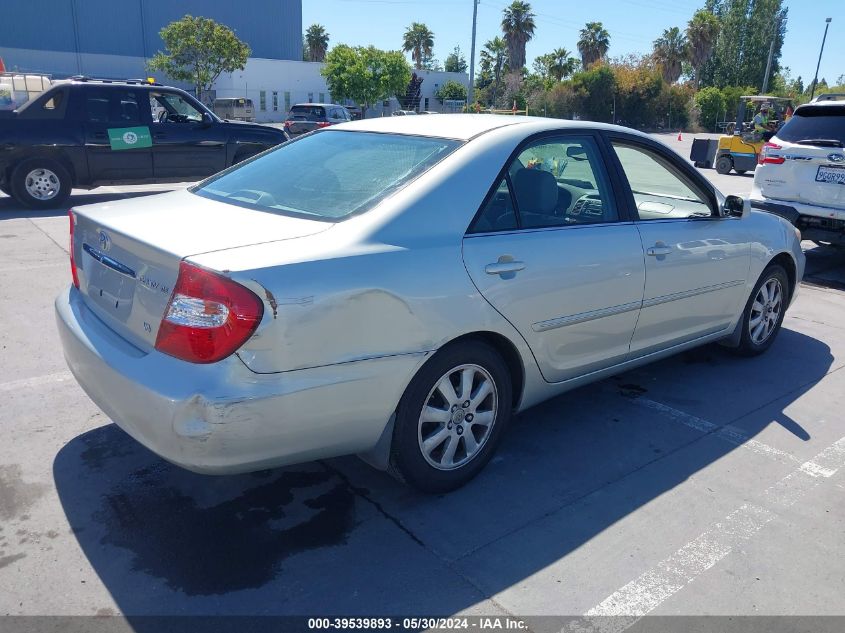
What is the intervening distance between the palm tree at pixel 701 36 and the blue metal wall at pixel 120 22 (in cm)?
3630

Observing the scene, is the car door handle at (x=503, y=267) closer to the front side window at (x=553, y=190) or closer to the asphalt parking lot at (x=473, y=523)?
the front side window at (x=553, y=190)

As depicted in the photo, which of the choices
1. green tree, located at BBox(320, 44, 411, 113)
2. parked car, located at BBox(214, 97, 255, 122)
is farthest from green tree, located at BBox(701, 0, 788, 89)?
parked car, located at BBox(214, 97, 255, 122)

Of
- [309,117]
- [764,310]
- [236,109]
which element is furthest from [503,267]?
[236,109]

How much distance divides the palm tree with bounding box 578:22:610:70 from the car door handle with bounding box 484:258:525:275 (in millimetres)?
67182

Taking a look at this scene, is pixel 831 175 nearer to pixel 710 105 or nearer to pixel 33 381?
pixel 33 381

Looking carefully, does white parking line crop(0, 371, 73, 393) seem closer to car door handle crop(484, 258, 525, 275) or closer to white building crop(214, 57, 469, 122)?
car door handle crop(484, 258, 525, 275)

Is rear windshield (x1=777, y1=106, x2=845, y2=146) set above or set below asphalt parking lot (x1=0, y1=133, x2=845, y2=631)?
above

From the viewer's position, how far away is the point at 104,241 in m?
3.09

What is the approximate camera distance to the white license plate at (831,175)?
7.62 meters

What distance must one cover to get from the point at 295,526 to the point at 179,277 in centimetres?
117

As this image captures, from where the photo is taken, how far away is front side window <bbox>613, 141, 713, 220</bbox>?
4.25 metres

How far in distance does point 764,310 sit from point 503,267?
288cm

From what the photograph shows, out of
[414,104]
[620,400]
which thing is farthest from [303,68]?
[620,400]

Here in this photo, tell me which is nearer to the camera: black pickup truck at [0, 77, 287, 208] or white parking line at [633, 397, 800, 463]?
white parking line at [633, 397, 800, 463]
